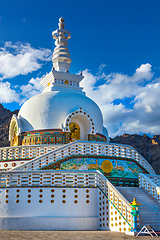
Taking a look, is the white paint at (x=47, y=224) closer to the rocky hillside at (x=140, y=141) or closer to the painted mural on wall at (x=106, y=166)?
the painted mural on wall at (x=106, y=166)

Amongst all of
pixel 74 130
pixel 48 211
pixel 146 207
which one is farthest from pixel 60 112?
pixel 146 207

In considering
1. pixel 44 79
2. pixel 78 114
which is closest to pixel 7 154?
pixel 78 114

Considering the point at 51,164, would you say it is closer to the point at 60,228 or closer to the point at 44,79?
the point at 60,228

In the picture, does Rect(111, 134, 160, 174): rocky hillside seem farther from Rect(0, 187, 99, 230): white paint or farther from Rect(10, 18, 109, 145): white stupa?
Rect(0, 187, 99, 230): white paint

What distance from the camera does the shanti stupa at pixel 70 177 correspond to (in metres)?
12.6

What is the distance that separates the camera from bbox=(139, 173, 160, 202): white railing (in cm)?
1336

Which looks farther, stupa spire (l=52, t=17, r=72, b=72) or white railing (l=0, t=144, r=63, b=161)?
stupa spire (l=52, t=17, r=72, b=72)

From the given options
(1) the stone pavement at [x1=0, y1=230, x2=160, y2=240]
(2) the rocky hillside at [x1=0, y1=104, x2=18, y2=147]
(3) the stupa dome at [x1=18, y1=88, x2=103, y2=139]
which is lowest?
(1) the stone pavement at [x1=0, y1=230, x2=160, y2=240]

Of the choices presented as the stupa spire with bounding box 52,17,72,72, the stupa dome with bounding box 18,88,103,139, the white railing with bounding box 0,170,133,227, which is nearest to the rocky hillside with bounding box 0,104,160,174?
the stupa spire with bounding box 52,17,72,72

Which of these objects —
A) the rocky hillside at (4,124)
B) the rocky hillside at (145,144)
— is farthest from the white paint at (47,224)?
the rocky hillside at (145,144)

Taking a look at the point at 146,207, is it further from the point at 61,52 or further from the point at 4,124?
the point at 4,124

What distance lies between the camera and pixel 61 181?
13.3 meters

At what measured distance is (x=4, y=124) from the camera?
176 ft

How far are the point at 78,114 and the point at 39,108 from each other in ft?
9.69
